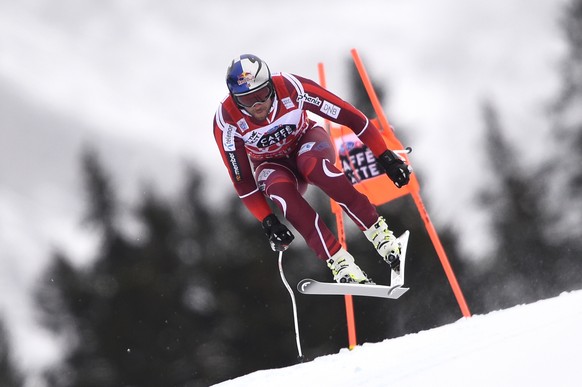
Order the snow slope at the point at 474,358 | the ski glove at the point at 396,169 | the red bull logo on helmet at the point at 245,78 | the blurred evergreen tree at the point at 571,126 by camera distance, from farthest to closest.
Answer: the blurred evergreen tree at the point at 571,126 < the ski glove at the point at 396,169 < the red bull logo on helmet at the point at 245,78 < the snow slope at the point at 474,358

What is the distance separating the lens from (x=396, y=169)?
602 cm

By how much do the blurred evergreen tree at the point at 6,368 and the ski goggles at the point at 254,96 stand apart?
2702 cm

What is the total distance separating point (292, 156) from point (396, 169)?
850 mm

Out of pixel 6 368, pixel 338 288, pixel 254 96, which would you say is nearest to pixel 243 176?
pixel 254 96

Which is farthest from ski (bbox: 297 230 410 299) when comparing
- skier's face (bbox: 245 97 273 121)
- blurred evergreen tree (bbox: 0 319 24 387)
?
blurred evergreen tree (bbox: 0 319 24 387)

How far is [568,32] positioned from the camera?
24.3 meters

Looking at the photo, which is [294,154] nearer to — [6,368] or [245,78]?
[245,78]

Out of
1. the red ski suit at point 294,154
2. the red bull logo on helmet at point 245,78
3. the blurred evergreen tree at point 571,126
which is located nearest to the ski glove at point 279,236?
the red ski suit at point 294,154

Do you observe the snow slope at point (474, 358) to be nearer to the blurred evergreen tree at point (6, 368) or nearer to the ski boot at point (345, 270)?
the ski boot at point (345, 270)

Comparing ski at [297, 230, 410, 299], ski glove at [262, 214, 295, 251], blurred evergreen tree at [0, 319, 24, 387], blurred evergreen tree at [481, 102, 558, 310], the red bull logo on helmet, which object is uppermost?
the red bull logo on helmet

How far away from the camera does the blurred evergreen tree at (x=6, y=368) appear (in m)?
29.6

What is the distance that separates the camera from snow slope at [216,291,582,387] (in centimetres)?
360

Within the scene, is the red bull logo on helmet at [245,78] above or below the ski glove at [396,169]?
above

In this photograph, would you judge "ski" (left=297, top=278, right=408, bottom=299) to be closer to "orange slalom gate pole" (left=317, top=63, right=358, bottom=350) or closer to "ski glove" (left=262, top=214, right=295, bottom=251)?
"ski glove" (left=262, top=214, right=295, bottom=251)
